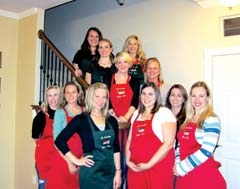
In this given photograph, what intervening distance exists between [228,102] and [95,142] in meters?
1.71

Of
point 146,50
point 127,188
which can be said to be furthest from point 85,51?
point 127,188

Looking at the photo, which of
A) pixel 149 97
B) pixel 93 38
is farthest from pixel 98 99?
pixel 93 38

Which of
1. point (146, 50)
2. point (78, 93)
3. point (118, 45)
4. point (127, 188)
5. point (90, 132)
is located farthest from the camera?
point (118, 45)

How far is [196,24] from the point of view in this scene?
367 centimetres

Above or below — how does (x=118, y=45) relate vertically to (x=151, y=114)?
above

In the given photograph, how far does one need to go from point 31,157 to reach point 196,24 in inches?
108

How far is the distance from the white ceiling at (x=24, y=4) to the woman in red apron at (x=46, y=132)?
164 centimetres

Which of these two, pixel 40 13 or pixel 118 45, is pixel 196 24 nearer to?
pixel 118 45

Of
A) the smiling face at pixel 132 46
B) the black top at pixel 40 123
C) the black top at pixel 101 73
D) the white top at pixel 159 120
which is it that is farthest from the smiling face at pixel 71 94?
the smiling face at pixel 132 46

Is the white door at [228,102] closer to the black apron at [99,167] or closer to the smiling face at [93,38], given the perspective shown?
the smiling face at [93,38]

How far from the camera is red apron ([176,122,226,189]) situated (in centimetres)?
228

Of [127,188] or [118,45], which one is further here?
[118,45]

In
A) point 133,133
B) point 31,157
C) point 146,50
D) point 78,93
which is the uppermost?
point 146,50

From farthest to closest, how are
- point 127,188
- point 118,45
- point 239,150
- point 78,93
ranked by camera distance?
point 118,45, point 239,150, point 78,93, point 127,188
